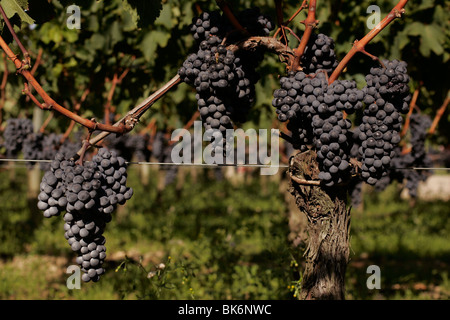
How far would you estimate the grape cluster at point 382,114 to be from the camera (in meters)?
1.83

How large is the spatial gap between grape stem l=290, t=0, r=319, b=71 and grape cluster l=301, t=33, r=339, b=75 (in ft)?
0.34

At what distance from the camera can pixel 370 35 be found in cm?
188

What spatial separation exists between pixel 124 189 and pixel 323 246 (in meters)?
0.93

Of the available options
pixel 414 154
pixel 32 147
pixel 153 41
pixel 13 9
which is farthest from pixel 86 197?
pixel 414 154

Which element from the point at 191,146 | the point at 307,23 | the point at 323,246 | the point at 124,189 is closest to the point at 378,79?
the point at 307,23

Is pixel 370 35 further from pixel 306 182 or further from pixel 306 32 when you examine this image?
pixel 306 182

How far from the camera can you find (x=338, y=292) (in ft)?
6.68

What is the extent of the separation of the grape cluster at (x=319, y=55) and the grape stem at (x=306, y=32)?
10cm

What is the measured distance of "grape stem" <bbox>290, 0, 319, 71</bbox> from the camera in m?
1.89

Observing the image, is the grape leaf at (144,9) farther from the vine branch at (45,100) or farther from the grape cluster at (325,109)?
the grape cluster at (325,109)

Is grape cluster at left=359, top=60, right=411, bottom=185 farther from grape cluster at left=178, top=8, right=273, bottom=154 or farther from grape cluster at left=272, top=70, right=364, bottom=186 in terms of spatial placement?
grape cluster at left=178, top=8, right=273, bottom=154

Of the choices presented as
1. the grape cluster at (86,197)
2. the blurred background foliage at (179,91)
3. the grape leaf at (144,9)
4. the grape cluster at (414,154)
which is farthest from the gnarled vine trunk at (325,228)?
the grape cluster at (414,154)
